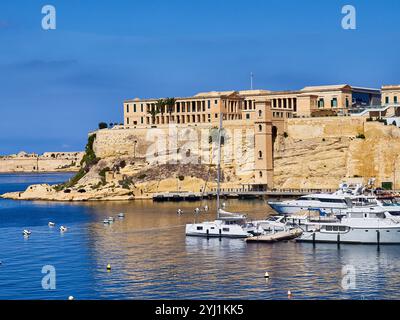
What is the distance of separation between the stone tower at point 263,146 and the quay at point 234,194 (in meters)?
1.62

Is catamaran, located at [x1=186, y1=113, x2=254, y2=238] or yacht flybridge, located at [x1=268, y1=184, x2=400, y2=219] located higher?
yacht flybridge, located at [x1=268, y1=184, x2=400, y2=219]

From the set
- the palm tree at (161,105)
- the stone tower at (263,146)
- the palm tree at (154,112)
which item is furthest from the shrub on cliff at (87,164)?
the stone tower at (263,146)

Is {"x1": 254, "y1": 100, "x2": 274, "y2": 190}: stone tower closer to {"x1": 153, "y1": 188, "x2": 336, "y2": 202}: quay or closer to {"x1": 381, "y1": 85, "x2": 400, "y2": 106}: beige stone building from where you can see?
{"x1": 153, "y1": 188, "x2": 336, "y2": 202}: quay

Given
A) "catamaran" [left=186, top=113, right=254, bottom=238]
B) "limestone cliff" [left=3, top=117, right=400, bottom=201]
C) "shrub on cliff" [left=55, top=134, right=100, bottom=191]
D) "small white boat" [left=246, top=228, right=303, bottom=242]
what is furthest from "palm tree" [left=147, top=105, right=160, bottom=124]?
"small white boat" [left=246, top=228, right=303, bottom=242]

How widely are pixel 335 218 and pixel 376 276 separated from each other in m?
12.5

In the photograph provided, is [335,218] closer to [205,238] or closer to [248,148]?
[205,238]

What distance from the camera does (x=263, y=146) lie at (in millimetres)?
76438

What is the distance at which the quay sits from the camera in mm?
71938

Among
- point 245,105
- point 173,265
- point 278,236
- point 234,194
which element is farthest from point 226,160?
point 173,265

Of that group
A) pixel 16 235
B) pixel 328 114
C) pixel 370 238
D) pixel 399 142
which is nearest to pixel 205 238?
pixel 370 238

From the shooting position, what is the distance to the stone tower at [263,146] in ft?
250

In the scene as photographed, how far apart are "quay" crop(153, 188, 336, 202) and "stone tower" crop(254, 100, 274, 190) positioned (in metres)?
1.62

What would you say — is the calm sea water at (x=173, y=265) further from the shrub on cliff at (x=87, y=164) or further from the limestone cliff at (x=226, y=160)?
the shrub on cliff at (x=87, y=164)

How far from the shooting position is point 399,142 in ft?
238
